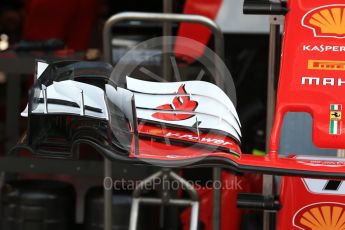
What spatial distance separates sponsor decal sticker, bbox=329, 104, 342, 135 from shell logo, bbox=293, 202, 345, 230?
268 millimetres

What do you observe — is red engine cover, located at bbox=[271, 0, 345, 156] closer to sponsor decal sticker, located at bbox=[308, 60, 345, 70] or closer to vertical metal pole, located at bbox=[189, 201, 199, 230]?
sponsor decal sticker, located at bbox=[308, 60, 345, 70]

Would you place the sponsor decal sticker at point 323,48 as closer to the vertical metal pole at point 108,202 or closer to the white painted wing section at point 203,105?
the white painted wing section at point 203,105

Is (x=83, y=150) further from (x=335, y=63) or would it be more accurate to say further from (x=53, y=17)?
(x=335, y=63)

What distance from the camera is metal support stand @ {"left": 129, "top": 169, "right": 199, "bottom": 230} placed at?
342 centimetres

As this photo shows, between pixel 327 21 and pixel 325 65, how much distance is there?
145 mm

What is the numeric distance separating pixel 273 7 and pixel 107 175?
104cm

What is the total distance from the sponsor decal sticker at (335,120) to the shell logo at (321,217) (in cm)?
27

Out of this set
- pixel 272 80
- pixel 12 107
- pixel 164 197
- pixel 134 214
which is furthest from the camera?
pixel 12 107

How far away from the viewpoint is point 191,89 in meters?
2.79

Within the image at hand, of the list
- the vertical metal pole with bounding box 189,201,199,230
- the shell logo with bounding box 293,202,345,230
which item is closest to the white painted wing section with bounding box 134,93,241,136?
the shell logo with bounding box 293,202,345,230

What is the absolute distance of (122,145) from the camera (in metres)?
2.59

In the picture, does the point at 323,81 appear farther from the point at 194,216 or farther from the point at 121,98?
the point at 194,216

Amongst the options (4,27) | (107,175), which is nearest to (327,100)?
(107,175)

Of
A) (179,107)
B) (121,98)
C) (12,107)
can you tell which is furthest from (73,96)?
(12,107)
